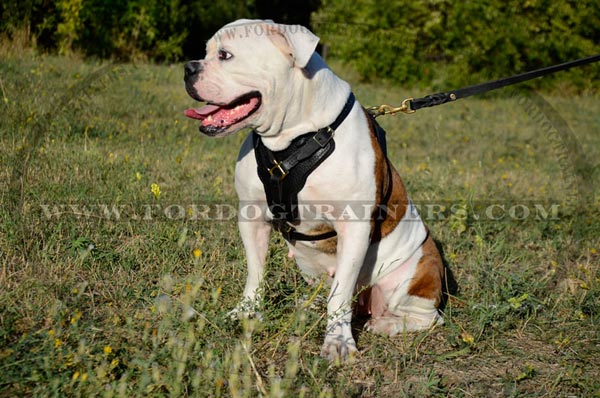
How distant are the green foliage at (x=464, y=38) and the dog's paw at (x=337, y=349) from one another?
10769 millimetres

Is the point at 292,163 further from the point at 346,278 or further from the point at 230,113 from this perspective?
the point at 346,278

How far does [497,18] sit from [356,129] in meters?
11.1

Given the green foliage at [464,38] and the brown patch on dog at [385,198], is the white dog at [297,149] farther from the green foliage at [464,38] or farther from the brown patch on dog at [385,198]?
the green foliage at [464,38]

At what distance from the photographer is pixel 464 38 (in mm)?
12789

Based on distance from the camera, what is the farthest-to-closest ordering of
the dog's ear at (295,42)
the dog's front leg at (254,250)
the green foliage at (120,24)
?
the green foliage at (120,24)
the dog's front leg at (254,250)
the dog's ear at (295,42)

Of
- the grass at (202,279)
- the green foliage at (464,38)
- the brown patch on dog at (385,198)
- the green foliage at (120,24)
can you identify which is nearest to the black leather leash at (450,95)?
the brown patch on dog at (385,198)

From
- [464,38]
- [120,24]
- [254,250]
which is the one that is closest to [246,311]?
[254,250]

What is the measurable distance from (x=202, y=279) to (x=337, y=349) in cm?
70

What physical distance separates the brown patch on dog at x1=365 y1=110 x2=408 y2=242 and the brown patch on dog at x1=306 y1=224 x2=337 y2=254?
195 mm

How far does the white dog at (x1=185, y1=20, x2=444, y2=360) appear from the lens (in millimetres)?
2572

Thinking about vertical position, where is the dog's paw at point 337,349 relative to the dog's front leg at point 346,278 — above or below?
below

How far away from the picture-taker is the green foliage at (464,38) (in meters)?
12.6

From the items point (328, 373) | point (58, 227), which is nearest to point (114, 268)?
point (58, 227)

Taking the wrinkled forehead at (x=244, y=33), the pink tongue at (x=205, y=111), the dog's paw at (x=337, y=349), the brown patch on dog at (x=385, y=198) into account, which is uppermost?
the wrinkled forehead at (x=244, y=33)
